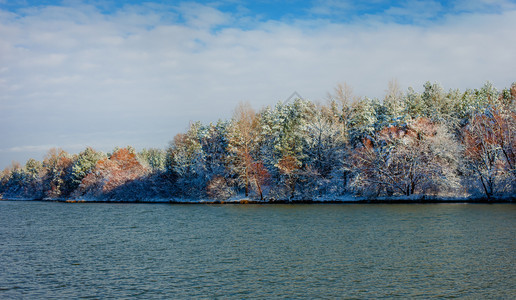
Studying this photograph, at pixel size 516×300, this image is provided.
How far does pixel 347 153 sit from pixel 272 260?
5300 centimetres

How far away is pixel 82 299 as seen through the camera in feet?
60.4

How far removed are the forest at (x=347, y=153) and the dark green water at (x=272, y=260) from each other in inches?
1013

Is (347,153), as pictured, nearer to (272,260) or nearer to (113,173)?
(272,260)

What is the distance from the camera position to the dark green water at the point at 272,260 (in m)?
19.3

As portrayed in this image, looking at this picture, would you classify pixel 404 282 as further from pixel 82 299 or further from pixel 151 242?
pixel 151 242

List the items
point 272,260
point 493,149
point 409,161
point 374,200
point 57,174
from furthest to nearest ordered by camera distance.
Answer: point 57,174
point 374,200
point 409,161
point 493,149
point 272,260

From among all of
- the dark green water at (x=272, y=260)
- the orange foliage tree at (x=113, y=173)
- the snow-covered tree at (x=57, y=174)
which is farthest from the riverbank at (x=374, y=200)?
the snow-covered tree at (x=57, y=174)

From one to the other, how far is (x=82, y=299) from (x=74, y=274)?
5.54 meters

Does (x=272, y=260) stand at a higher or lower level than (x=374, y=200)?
lower

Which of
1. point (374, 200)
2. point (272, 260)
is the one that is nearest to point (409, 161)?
point (374, 200)

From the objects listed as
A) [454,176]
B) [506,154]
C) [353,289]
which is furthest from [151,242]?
[506,154]

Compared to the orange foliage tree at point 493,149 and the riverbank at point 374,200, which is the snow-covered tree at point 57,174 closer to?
the riverbank at point 374,200

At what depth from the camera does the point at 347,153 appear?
7588 cm

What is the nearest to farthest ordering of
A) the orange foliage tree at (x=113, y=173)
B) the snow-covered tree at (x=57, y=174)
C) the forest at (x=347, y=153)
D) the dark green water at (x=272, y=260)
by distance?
1. the dark green water at (x=272, y=260)
2. the forest at (x=347, y=153)
3. the orange foliage tree at (x=113, y=173)
4. the snow-covered tree at (x=57, y=174)
